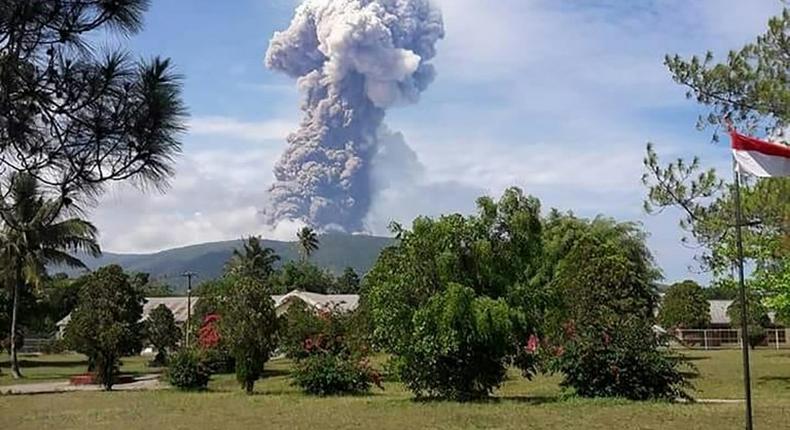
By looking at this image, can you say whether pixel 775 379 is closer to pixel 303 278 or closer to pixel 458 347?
pixel 458 347

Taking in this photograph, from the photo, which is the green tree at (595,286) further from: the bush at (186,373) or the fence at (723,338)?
the fence at (723,338)

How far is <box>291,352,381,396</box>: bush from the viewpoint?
22.7 m

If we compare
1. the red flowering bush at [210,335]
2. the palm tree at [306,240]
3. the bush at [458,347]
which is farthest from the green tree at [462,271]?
the palm tree at [306,240]

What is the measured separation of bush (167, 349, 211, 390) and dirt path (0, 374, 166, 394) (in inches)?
56.0

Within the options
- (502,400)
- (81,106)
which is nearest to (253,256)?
(502,400)

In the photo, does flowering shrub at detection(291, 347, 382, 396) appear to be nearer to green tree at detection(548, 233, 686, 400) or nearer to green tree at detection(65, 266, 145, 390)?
green tree at detection(548, 233, 686, 400)

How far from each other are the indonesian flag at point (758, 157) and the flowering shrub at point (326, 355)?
1334 cm

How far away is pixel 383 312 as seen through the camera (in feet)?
65.0

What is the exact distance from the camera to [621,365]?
18500 mm

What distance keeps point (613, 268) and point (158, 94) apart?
2242 cm

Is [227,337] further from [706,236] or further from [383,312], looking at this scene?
[706,236]

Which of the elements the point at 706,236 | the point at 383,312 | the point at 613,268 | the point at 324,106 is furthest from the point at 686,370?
the point at 324,106

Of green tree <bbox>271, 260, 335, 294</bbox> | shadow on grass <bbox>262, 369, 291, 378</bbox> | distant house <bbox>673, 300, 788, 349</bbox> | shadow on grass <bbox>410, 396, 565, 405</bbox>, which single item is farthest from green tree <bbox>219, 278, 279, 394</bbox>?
green tree <bbox>271, 260, 335, 294</bbox>

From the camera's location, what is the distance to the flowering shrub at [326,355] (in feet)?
74.7
